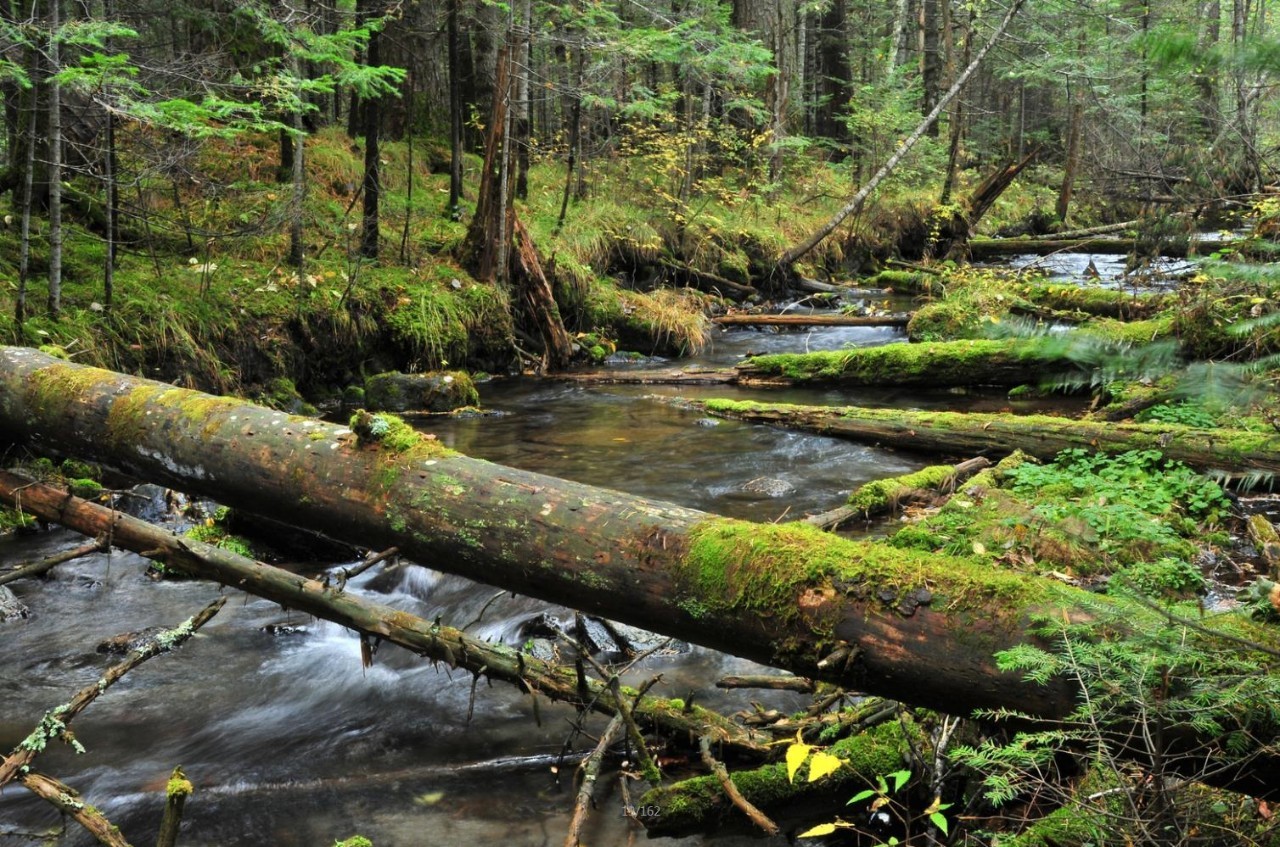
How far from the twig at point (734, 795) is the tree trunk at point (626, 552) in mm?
553

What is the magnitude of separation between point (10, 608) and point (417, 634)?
358cm

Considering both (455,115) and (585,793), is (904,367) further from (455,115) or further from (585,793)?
(585,793)

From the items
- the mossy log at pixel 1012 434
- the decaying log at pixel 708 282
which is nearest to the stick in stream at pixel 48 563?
the mossy log at pixel 1012 434

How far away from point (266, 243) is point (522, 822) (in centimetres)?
1006

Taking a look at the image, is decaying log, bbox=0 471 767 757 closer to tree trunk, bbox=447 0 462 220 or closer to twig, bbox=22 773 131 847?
twig, bbox=22 773 131 847

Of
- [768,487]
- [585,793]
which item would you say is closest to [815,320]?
[768,487]

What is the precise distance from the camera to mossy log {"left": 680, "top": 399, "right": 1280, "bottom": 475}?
6656 millimetres

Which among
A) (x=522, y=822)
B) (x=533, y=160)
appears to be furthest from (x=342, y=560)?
(x=533, y=160)

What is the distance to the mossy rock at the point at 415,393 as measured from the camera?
1079 centimetres

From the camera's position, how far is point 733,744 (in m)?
3.66

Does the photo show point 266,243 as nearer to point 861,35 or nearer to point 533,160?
point 533,160

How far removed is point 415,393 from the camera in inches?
428

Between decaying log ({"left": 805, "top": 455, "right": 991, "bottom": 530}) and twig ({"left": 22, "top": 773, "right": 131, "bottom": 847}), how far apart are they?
4.54 metres

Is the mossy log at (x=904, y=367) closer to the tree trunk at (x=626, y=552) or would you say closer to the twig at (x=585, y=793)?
the tree trunk at (x=626, y=552)
